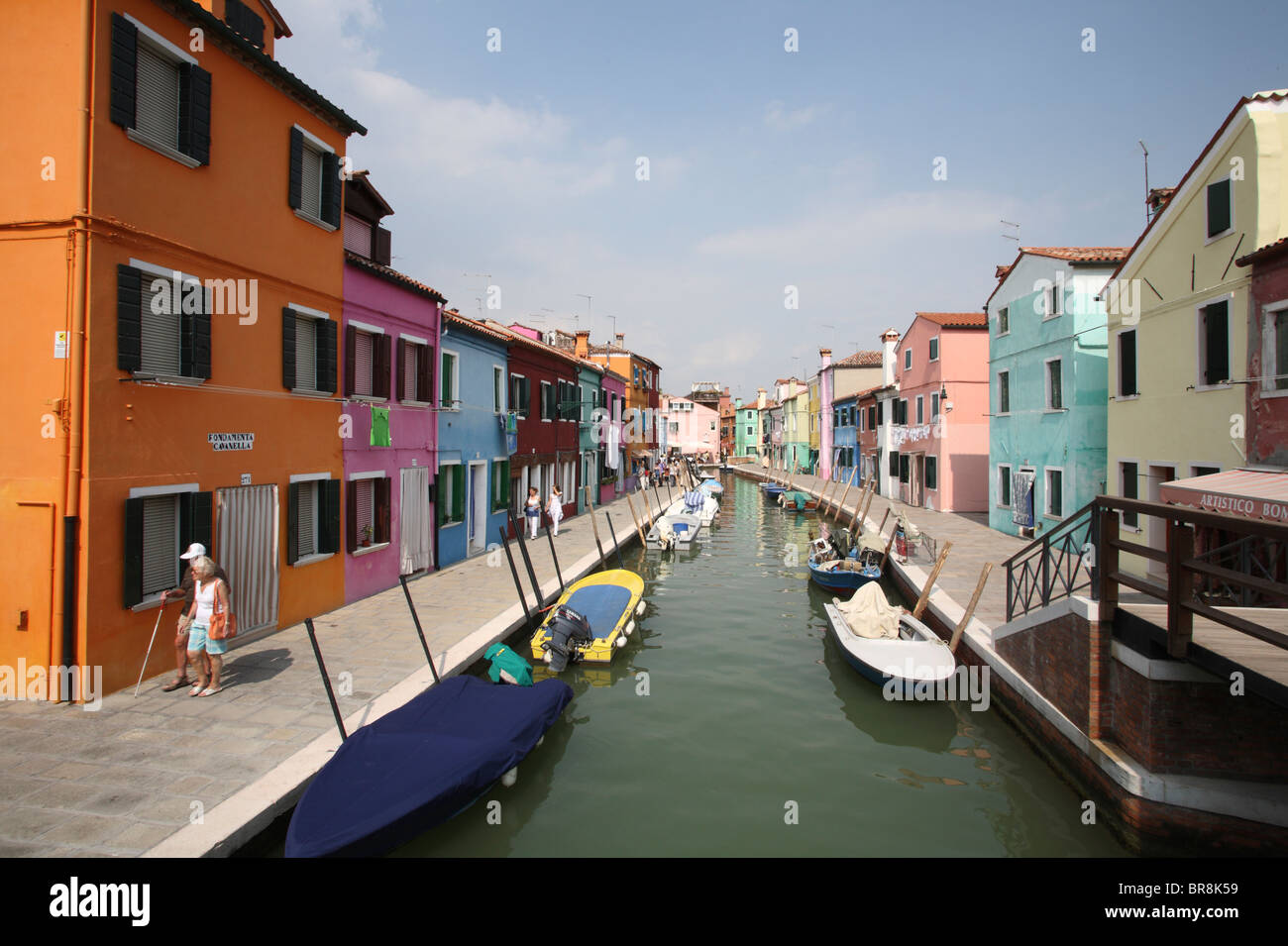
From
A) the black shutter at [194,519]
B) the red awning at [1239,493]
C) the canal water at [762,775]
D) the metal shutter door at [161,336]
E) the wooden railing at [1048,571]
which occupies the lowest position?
the canal water at [762,775]

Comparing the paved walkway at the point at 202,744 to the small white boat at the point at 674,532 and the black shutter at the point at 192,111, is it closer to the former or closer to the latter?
the black shutter at the point at 192,111

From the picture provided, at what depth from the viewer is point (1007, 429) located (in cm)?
2156

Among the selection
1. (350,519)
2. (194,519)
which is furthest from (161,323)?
(350,519)

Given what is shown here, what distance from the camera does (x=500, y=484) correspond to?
20.1 metres

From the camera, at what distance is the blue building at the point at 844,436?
4175cm

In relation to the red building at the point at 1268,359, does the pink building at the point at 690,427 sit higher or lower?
higher

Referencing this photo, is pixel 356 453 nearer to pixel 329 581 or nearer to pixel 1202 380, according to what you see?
pixel 329 581

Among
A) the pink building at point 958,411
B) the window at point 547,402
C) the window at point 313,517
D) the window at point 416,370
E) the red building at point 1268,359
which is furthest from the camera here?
the pink building at point 958,411

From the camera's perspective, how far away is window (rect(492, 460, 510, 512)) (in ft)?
64.6

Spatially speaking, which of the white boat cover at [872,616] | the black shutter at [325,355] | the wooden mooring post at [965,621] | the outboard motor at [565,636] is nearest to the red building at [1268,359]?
the wooden mooring post at [965,621]

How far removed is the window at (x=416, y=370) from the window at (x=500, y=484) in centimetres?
438

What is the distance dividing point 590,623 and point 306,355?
264 inches

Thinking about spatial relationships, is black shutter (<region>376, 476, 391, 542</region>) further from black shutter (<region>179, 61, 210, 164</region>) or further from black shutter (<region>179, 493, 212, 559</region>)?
black shutter (<region>179, 61, 210, 164</region>)
